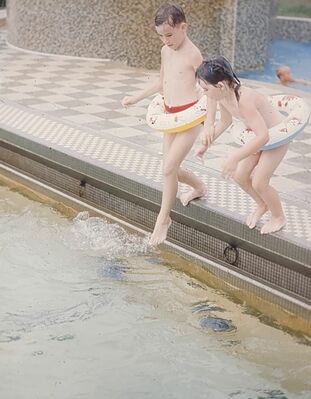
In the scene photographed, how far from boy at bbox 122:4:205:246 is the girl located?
7.1 inches

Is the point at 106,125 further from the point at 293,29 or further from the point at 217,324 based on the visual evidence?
the point at 293,29

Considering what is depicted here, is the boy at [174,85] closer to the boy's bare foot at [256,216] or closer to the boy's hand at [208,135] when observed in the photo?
the boy's hand at [208,135]

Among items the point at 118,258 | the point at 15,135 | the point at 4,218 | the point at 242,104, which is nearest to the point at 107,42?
the point at 15,135

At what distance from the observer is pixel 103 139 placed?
675cm

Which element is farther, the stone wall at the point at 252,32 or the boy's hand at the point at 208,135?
the stone wall at the point at 252,32

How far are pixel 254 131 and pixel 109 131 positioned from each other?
2903 millimetres

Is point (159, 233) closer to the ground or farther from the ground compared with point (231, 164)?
closer to the ground

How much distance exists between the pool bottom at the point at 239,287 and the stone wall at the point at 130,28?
4.31 meters

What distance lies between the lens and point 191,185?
17.1 feet

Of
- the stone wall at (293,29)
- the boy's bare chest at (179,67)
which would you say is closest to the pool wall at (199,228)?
the boy's bare chest at (179,67)

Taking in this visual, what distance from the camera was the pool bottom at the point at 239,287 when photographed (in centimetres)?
439

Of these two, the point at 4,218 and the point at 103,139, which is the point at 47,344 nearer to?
the point at 4,218

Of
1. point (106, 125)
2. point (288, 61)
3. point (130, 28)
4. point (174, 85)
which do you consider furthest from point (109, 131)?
point (288, 61)

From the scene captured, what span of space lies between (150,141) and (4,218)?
1.43 metres
